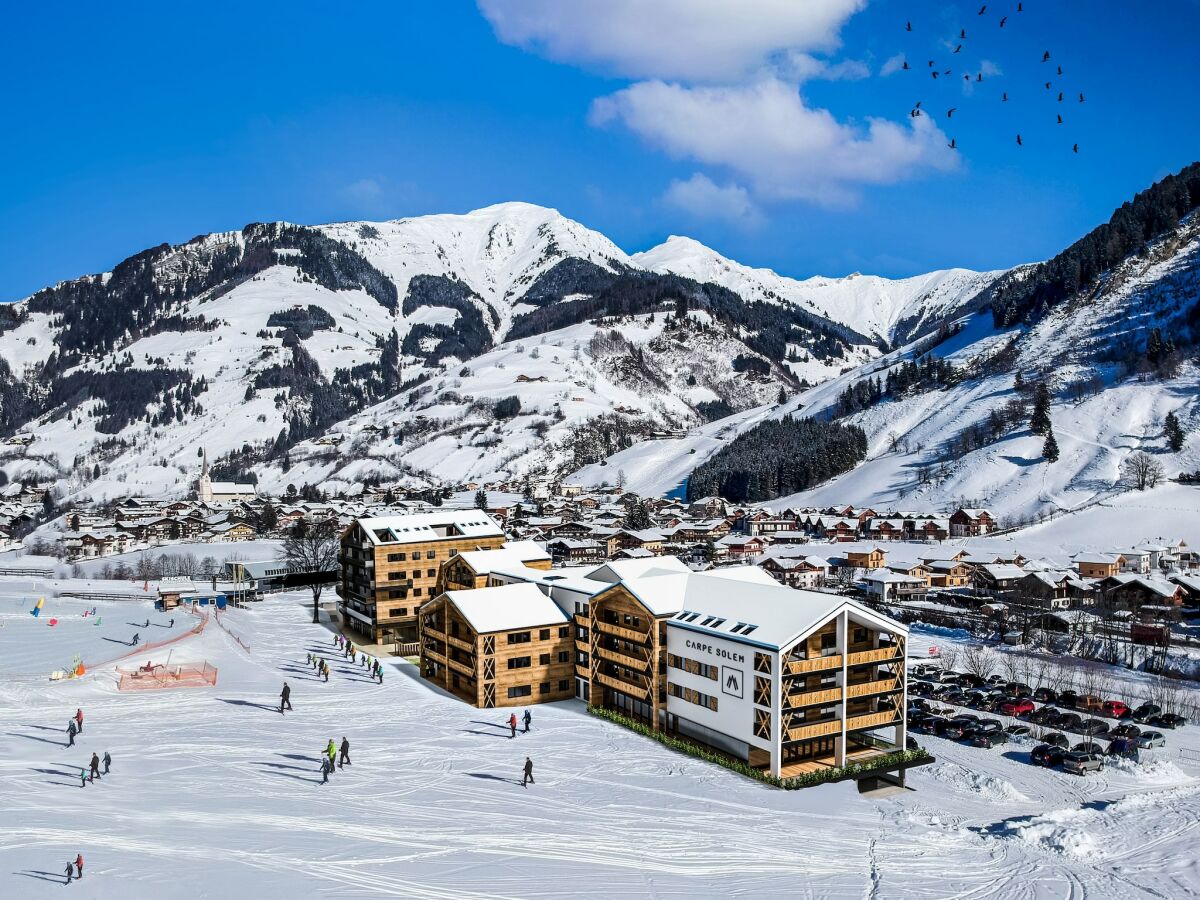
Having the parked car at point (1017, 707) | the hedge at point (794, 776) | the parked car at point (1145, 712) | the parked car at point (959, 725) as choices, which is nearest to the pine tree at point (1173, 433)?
the parked car at point (1145, 712)

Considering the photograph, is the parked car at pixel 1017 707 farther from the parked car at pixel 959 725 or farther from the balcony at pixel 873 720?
the balcony at pixel 873 720

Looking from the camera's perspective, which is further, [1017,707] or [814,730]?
[1017,707]

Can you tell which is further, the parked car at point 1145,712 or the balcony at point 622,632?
the parked car at point 1145,712

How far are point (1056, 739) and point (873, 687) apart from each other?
40.3ft

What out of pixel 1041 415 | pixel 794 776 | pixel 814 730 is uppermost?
pixel 1041 415

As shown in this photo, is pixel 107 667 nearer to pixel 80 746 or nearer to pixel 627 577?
pixel 80 746

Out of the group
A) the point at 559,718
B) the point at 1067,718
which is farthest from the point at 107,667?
the point at 1067,718

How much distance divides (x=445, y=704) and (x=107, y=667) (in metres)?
20.8

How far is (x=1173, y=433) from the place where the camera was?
417ft

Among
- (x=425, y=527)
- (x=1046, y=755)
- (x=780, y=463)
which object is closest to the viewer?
(x=1046, y=755)

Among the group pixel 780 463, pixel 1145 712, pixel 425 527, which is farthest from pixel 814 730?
pixel 780 463

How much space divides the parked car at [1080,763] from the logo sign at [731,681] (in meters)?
15.9

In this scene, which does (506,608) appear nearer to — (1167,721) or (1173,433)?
(1167,721)

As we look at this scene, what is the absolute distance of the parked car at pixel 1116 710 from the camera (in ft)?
151
